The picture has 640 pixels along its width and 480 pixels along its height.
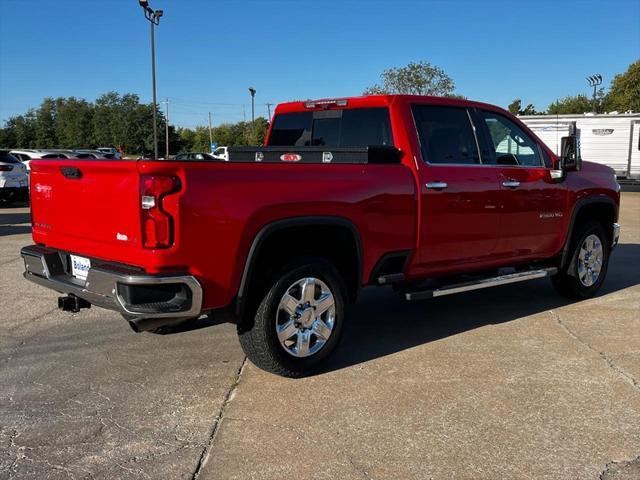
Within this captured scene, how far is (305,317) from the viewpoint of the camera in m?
4.35

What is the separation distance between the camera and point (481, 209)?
212 inches

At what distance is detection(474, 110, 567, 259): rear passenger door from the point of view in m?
5.66

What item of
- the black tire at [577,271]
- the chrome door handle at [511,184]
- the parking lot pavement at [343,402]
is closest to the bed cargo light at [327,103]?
the chrome door handle at [511,184]

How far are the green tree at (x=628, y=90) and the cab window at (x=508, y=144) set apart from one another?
157 ft

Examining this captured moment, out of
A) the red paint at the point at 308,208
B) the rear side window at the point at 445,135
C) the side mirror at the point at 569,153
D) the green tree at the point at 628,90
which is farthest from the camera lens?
the green tree at the point at 628,90

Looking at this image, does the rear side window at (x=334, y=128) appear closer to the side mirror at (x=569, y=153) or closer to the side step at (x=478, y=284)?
the side step at (x=478, y=284)

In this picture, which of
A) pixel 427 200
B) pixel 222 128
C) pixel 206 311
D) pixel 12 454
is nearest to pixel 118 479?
pixel 12 454

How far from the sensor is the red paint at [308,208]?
3.63 metres

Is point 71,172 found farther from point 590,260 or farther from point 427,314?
point 590,260

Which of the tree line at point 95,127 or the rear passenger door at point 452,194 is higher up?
the tree line at point 95,127

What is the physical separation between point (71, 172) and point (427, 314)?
3.73 meters

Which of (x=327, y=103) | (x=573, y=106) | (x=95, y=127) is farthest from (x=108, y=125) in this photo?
(x=327, y=103)

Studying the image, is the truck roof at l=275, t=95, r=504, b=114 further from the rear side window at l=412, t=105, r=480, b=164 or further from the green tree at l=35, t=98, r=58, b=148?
the green tree at l=35, t=98, r=58, b=148

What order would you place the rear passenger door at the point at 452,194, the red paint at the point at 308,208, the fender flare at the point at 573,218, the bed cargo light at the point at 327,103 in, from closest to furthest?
the red paint at the point at 308,208
the rear passenger door at the point at 452,194
the bed cargo light at the point at 327,103
the fender flare at the point at 573,218
